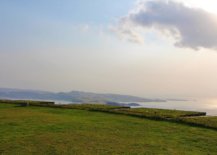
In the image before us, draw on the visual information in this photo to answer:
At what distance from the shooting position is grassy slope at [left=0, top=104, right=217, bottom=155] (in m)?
16.0

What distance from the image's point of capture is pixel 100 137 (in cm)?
1886

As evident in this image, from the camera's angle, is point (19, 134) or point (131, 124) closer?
point (19, 134)

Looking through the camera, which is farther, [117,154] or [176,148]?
[176,148]

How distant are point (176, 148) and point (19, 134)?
28.5 feet

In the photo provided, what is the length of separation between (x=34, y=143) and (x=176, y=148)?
23.4 ft

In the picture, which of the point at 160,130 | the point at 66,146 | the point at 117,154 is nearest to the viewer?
the point at 117,154

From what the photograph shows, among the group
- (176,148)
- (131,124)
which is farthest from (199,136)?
(131,124)

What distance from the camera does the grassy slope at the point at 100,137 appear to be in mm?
16000

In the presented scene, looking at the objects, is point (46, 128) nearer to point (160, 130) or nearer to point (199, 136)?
point (160, 130)

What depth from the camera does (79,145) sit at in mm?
16781

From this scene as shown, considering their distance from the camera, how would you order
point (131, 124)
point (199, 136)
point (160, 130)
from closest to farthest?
point (199, 136)
point (160, 130)
point (131, 124)

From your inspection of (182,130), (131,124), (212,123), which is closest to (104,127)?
(131,124)

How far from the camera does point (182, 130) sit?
22.3 metres

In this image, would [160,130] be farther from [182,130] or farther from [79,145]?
[79,145]
